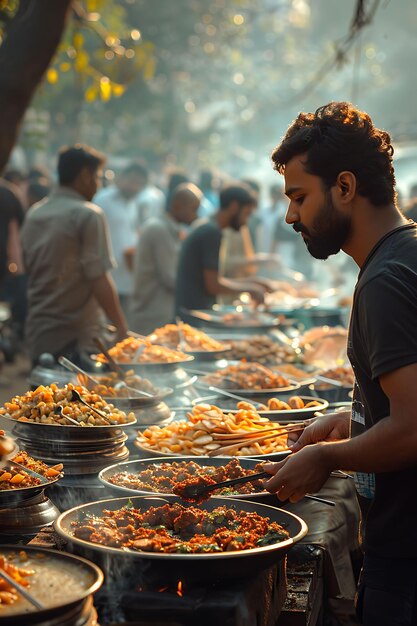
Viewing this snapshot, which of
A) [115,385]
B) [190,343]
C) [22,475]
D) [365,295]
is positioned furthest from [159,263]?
[365,295]

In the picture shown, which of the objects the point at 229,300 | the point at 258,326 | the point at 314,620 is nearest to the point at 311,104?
the point at 229,300

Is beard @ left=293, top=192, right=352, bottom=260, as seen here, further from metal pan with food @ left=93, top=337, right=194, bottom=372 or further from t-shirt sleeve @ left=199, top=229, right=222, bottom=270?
t-shirt sleeve @ left=199, top=229, right=222, bottom=270

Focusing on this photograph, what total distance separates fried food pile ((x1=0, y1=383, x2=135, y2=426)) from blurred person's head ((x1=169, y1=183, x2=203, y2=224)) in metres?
5.61

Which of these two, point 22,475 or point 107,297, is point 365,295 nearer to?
point 22,475

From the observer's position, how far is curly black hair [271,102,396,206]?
8.76 ft

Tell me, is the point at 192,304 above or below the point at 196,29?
below

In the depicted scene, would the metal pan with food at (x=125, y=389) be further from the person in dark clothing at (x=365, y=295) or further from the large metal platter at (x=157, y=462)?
the person in dark clothing at (x=365, y=295)

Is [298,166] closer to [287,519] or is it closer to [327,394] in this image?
[287,519]

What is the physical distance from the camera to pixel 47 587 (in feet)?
7.38

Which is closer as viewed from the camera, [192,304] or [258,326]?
[258,326]

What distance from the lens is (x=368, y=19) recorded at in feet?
17.5

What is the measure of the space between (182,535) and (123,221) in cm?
898

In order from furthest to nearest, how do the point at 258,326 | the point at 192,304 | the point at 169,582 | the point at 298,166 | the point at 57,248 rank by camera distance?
the point at 192,304, the point at 258,326, the point at 57,248, the point at 298,166, the point at 169,582

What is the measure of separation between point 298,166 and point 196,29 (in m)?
26.5
